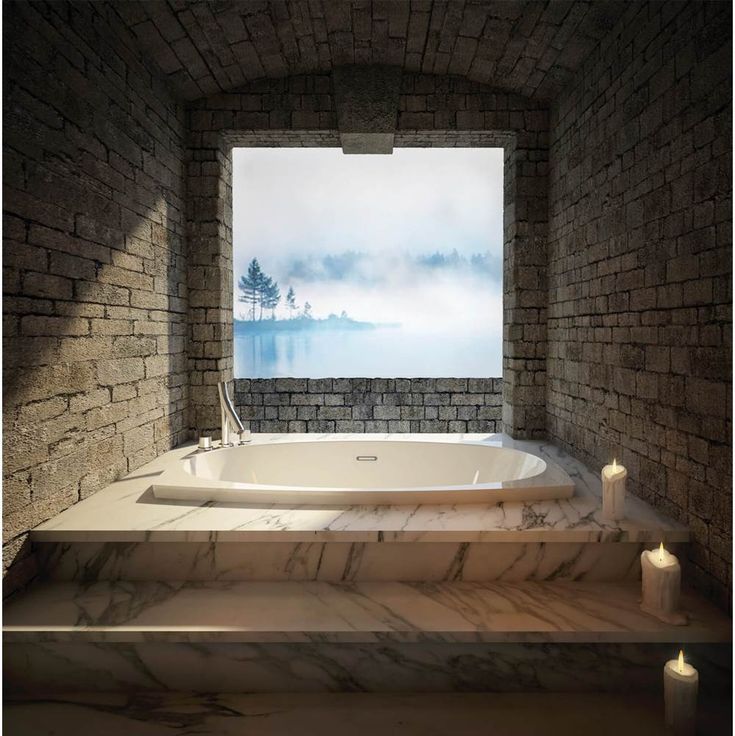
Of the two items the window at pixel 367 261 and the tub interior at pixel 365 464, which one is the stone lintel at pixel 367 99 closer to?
the tub interior at pixel 365 464

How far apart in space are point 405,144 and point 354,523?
275cm

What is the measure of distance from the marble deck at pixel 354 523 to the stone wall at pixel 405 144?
4.79 ft

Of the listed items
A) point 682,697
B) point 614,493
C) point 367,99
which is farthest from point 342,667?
point 367,99

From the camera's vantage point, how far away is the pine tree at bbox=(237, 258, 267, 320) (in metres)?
8.81

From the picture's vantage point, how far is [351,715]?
1.73 meters

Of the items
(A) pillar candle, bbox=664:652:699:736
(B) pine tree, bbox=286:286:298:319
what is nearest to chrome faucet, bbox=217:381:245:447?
(A) pillar candle, bbox=664:652:699:736

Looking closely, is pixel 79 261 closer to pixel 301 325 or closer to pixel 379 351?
pixel 301 325

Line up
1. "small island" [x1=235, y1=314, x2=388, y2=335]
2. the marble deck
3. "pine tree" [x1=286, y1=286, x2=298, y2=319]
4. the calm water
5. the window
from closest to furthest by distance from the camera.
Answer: the marble deck
the window
"small island" [x1=235, y1=314, x2=388, y2=335]
"pine tree" [x1=286, y1=286, x2=298, y2=319]
the calm water

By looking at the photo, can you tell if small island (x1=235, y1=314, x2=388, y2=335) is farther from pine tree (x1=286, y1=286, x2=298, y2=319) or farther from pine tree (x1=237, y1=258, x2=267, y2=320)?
pine tree (x1=237, y1=258, x2=267, y2=320)

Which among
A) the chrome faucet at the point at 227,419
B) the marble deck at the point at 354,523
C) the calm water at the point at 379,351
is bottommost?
the marble deck at the point at 354,523

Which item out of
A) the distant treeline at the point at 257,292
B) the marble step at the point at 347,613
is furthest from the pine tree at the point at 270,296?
the marble step at the point at 347,613

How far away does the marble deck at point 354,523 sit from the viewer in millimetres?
2012

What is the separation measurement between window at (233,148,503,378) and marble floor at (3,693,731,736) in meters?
7.46

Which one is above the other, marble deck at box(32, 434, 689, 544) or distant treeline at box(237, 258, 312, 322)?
distant treeline at box(237, 258, 312, 322)
